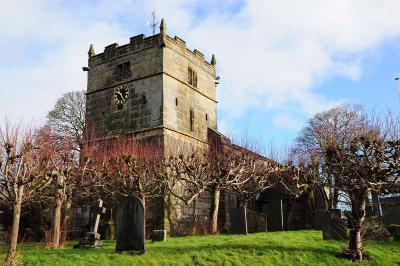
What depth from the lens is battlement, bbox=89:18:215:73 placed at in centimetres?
2692

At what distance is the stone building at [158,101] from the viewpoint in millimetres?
24969

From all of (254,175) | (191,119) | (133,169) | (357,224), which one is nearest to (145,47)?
(191,119)

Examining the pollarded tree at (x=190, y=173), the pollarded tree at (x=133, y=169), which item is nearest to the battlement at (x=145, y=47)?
the pollarded tree at (x=133, y=169)

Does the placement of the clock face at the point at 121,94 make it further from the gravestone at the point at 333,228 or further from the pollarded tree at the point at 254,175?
the gravestone at the point at 333,228

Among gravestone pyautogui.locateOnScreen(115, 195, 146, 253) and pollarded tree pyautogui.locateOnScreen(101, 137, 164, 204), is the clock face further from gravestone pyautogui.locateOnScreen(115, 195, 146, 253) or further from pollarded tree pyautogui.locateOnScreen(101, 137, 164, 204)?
gravestone pyautogui.locateOnScreen(115, 195, 146, 253)

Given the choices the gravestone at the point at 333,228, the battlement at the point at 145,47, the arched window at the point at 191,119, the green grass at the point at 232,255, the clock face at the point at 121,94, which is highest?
the battlement at the point at 145,47

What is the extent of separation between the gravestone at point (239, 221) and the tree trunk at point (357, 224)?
188 inches

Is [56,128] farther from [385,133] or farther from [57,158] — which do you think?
[385,133]


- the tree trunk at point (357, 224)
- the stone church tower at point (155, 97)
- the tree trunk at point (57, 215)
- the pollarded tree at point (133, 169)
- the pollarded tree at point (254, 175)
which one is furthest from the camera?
the stone church tower at point (155, 97)

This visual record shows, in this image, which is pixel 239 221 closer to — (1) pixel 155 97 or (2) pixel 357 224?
(2) pixel 357 224

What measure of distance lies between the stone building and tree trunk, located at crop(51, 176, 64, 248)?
7923 mm

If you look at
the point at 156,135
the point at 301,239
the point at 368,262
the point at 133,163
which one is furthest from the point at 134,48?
the point at 368,262

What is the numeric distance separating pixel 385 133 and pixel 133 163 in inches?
469

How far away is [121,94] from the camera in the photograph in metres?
27.7
